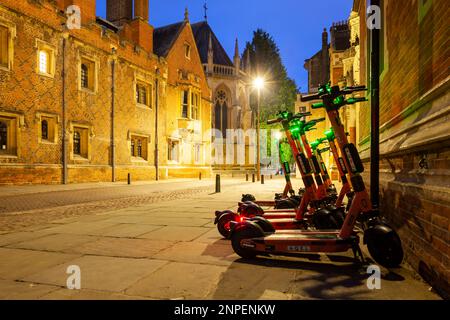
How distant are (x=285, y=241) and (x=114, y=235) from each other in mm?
2712

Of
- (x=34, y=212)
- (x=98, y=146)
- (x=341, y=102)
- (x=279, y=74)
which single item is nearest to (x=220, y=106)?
(x=279, y=74)

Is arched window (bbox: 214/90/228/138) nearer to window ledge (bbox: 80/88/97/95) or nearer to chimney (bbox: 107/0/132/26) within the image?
chimney (bbox: 107/0/132/26)

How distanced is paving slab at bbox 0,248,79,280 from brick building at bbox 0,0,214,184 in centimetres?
1343

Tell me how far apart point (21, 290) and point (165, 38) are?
31.5m

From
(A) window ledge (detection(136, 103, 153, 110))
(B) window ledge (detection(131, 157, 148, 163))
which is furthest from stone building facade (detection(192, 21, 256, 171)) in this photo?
(B) window ledge (detection(131, 157, 148, 163))

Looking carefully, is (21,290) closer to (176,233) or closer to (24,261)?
(24,261)

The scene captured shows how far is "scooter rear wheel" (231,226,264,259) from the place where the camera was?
11.8ft

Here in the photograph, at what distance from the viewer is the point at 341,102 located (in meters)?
3.66

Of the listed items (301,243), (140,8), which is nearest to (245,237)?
(301,243)

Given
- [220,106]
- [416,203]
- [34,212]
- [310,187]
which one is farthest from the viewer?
[220,106]

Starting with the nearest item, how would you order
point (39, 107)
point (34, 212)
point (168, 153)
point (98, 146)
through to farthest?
point (34, 212), point (39, 107), point (98, 146), point (168, 153)

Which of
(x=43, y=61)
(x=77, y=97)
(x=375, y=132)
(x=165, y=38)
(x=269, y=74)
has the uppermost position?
(x=269, y=74)

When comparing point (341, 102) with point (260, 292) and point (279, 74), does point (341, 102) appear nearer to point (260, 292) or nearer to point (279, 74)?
point (260, 292)

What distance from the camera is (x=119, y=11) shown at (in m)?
29.8
